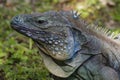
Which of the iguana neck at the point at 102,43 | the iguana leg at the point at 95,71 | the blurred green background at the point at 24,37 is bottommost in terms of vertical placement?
the blurred green background at the point at 24,37

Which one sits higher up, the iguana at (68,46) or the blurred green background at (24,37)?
the iguana at (68,46)

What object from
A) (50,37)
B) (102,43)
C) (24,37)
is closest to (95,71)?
(102,43)

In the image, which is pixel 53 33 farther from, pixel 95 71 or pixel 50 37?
pixel 95 71

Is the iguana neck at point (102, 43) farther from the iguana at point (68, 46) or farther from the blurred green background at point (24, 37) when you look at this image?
the blurred green background at point (24, 37)

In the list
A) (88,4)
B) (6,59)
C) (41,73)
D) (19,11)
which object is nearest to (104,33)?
(41,73)

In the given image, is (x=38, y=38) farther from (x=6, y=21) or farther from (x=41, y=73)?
(x=6, y=21)

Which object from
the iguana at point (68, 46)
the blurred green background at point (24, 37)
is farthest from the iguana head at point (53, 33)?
the blurred green background at point (24, 37)
